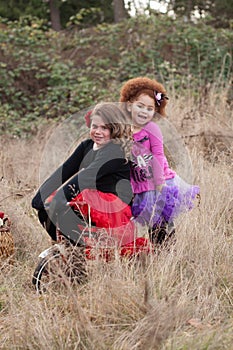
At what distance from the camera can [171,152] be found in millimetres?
5770

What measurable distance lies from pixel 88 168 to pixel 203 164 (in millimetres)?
2562

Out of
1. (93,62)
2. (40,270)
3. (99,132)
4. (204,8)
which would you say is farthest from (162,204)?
(204,8)

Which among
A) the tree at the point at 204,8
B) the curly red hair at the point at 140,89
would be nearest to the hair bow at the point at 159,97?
the curly red hair at the point at 140,89

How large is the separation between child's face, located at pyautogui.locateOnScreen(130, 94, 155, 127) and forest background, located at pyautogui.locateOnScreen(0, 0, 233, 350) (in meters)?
0.84

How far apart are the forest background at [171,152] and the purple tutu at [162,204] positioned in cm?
15

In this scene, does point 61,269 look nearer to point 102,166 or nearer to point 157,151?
point 102,166

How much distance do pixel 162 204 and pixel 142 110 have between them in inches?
29.8

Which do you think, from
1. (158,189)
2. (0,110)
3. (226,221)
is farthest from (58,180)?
(0,110)

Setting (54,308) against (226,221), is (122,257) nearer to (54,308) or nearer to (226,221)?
(54,308)

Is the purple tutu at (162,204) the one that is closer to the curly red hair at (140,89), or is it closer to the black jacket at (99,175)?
the black jacket at (99,175)

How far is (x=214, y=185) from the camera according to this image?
17.1ft

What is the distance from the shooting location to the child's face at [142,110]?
424cm

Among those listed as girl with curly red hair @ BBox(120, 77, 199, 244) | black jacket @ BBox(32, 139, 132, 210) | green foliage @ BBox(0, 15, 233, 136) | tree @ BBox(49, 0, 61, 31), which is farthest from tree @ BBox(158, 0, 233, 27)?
black jacket @ BBox(32, 139, 132, 210)

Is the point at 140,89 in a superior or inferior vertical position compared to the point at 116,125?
superior
